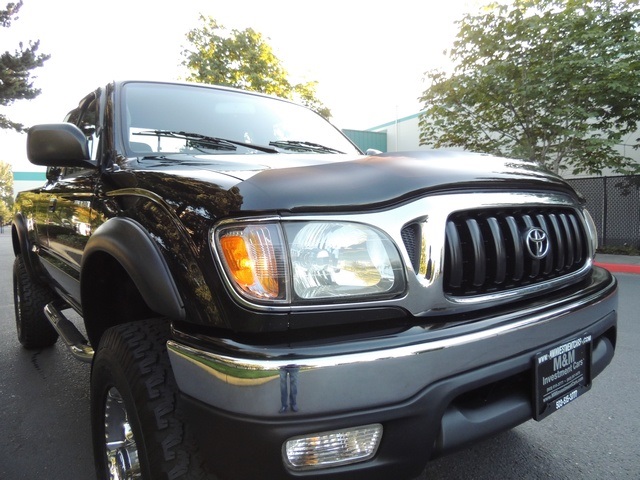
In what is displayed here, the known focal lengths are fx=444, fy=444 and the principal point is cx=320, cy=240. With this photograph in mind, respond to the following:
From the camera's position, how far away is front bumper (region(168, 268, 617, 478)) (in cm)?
99

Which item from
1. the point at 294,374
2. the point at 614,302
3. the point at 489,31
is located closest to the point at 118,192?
the point at 294,374

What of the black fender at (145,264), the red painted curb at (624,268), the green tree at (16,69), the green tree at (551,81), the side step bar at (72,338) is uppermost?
the green tree at (16,69)

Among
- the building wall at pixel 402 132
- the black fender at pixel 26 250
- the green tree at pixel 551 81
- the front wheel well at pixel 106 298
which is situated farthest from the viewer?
the building wall at pixel 402 132

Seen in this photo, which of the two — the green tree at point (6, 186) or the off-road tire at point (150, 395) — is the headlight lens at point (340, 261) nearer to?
the off-road tire at point (150, 395)

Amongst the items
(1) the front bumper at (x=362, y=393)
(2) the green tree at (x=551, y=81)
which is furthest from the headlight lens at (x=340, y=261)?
(2) the green tree at (x=551, y=81)

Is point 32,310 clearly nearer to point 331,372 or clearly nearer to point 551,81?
point 331,372

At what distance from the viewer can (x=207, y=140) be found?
2172 millimetres

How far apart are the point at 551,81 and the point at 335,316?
426 inches

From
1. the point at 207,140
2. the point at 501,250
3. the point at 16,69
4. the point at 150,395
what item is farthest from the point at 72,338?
the point at 16,69

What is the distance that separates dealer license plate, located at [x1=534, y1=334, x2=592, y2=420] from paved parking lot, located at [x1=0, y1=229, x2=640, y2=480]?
56cm

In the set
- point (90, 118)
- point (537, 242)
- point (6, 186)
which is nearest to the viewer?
point (537, 242)

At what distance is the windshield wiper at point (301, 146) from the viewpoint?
7.72ft

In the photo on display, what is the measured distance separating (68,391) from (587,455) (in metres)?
3.05

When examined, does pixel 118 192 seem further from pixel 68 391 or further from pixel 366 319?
pixel 68 391
